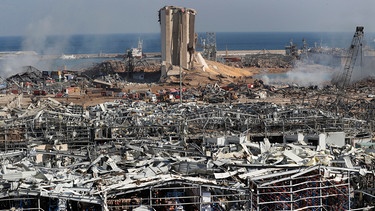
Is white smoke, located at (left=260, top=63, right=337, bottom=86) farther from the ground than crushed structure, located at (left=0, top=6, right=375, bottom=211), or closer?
closer

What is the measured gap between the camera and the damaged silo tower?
4441 cm

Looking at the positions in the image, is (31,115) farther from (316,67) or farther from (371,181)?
(316,67)

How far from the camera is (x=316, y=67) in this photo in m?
55.7

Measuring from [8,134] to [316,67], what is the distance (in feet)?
135

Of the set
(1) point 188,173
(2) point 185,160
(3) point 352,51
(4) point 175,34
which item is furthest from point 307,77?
(1) point 188,173

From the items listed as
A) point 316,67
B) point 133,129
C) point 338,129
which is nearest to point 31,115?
point 133,129

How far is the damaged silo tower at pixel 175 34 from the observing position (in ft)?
146

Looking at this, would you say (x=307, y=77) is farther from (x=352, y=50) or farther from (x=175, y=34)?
(x=352, y=50)

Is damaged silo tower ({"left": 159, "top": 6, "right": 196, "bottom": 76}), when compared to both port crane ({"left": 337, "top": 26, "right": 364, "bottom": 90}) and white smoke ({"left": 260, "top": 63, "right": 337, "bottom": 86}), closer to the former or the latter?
white smoke ({"left": 260, "top": 63, "right": 337, "bottom": 86})

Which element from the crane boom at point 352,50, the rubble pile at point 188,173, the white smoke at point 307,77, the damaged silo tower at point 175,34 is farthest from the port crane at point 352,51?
the rubble pile at point 188,173

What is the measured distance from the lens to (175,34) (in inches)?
1774

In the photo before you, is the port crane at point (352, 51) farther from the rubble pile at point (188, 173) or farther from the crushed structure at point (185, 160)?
the rubble pile at point (188, 173)

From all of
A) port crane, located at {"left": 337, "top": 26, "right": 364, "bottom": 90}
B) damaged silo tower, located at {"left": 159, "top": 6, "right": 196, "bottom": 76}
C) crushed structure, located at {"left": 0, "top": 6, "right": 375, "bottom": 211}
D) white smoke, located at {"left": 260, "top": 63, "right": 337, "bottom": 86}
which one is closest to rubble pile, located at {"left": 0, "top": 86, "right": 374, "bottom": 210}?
crushed structure, located at {"left": 0, "top": 6, "right": 375, "bottom": 211}

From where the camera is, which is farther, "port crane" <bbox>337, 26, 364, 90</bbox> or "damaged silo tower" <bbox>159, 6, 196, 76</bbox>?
"damaged silo tower" <bbox>159, 6, 196, 76</bbox>
